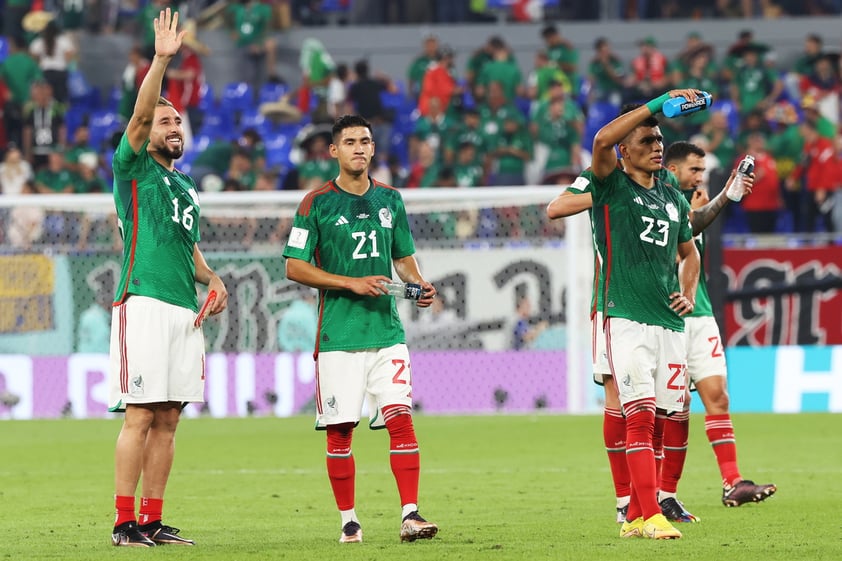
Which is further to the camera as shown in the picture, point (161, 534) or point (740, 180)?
point (740, 180)

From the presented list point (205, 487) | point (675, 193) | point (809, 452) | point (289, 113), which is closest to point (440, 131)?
point (289, 113)

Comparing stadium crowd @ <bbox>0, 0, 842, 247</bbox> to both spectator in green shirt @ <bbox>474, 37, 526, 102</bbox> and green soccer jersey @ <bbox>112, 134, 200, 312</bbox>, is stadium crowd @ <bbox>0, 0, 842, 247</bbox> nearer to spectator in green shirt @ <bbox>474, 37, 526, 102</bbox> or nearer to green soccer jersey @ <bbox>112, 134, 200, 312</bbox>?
spectator in green shirt @ <bbox>474, 37, 526, 102</bbox>

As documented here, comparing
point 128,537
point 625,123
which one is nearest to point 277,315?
point 128,537

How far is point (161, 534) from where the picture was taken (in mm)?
7582

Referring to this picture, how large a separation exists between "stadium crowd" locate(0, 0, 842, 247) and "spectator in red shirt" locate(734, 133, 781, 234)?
0.02 metres

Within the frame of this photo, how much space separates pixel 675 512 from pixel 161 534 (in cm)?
275

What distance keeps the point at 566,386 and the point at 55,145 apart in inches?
377

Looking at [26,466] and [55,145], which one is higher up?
[55,145]

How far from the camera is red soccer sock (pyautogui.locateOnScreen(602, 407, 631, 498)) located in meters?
8.16

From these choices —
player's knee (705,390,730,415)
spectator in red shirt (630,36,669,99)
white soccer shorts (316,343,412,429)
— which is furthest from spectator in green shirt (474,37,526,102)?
white soccer shorts (316,343,412,429)

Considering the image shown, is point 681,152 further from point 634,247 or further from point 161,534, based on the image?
point 161,534

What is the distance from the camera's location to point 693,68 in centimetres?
2286

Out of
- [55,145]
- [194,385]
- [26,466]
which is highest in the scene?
[55,145]

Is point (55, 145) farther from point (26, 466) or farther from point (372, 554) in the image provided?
point (372, 554)
